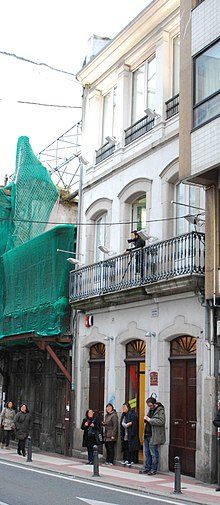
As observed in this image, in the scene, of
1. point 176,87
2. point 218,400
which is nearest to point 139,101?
point 176,87

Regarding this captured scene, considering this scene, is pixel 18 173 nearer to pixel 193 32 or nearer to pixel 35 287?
pixel 35 287

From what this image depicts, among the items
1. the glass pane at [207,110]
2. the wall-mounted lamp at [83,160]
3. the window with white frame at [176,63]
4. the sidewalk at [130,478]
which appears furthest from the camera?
the wall-mounted lamp at [83,160]

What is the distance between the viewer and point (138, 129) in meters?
20.6

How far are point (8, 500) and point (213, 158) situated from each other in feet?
25.6

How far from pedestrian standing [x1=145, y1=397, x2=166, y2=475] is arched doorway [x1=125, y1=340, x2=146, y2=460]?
194 centimetres

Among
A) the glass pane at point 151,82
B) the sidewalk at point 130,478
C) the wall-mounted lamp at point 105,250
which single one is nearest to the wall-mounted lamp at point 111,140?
the glass pane at point 151,82

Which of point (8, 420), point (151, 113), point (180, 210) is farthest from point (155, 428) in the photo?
point (151, 113)

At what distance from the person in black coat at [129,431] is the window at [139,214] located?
4983 millimetres

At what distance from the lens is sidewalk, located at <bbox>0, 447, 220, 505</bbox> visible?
44.5 feet

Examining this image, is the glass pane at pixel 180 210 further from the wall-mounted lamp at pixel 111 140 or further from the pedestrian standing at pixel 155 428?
the pedestrian standing at pixel 155 428

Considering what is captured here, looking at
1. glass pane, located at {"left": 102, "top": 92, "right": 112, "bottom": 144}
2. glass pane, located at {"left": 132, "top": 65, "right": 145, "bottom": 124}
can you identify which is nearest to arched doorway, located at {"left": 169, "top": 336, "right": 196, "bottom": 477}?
glass pane, located at {"left": 132, "top": 65, "right": 145, "bottom": 124}

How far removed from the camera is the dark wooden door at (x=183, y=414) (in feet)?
54.4

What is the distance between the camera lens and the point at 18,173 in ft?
88.1

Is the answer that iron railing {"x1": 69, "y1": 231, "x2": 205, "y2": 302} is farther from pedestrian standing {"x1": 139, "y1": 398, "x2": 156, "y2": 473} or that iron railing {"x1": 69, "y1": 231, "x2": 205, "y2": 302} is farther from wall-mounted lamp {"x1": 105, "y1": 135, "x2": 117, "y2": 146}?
wall-mounted lamp {"x1": 105, "y1": 135, "x2": 117, "y2": 146}
